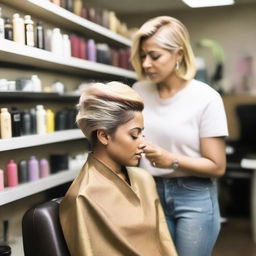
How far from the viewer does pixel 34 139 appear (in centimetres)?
204

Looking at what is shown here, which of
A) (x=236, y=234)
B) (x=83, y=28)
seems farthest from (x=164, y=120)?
(x=236, y=234)

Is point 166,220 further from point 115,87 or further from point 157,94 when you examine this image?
point 115,87

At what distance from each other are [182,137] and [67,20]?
4.07ft

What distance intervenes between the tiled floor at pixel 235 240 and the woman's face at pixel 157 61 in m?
2.18

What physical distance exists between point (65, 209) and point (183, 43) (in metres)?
0.81

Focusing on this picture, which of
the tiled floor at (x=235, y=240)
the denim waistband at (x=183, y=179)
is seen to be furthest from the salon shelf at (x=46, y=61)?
the tiled floor at (x=235, y=240)

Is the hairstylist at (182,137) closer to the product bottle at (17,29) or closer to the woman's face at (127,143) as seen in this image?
the woman's face at (127,143)

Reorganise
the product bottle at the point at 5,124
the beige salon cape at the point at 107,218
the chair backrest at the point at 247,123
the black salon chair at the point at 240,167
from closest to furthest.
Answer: the beige salon cape at the point at 107,218
the product bottle at the point at 5,124
the black salon chair at the point at 240,167
the chair backrest at the point at 247,123

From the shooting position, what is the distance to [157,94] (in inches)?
66.2

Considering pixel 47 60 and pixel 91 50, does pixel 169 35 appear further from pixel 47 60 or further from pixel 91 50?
pixel 91 50

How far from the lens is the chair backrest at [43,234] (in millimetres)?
1270

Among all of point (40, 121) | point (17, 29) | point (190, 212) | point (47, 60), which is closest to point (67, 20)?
point (47, 60)

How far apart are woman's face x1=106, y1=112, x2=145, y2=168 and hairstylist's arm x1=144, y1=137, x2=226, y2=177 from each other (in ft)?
0.44

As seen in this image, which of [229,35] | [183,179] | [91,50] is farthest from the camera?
[229,35]
